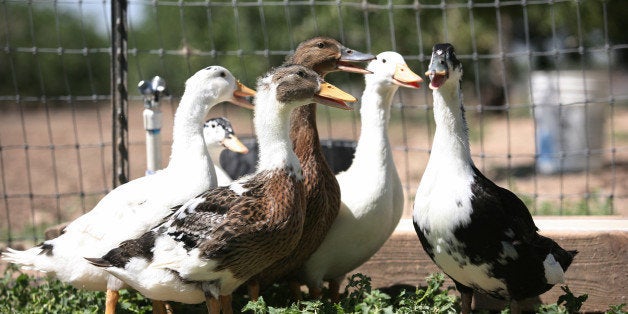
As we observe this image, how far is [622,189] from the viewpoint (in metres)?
9.06

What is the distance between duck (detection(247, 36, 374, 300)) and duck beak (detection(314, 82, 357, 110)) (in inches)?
19.9

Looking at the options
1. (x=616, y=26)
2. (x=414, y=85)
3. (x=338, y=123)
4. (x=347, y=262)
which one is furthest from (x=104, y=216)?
(x=338, y=123)

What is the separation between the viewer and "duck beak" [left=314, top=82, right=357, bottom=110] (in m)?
4.01

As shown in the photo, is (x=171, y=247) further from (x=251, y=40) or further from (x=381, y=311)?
(x=251, y=40)

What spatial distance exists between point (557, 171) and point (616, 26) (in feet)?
7.96

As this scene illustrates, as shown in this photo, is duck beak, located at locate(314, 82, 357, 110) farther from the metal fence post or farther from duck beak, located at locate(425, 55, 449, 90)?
the metal fence post

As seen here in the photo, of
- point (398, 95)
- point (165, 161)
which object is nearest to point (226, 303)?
point (398, 95)

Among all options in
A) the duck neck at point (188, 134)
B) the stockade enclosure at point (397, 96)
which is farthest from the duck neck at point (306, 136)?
the stockade enclosure at point (397, 96)

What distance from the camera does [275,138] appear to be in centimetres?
400

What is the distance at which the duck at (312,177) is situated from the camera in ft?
14.6

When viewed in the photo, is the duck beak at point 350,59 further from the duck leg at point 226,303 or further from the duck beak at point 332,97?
the duck leg at point 226,303

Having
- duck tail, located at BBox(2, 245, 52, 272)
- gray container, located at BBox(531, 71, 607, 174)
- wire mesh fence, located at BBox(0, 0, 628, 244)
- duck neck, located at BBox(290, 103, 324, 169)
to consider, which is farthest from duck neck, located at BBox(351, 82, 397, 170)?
gray container, located at BBox(531, 71, 607, 174)

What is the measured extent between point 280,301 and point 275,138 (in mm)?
1295

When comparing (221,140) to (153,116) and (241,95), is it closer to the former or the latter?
(153,116)
